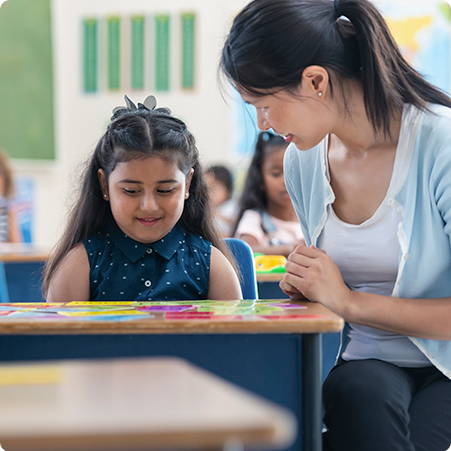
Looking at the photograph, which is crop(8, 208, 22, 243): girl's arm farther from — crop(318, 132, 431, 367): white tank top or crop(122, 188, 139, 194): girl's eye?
crop(318, 132, 431, 367): white tank top

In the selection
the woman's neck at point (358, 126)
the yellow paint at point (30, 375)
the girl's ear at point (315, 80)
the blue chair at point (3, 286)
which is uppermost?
the girl's ear at point (315, 80)

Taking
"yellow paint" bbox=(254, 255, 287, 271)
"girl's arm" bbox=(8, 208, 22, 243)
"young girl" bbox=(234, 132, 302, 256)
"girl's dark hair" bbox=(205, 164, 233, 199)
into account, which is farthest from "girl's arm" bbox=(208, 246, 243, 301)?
"girl's dark hair" bbox=(205, 164, 233, 199)

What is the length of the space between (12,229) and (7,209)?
0.43ft

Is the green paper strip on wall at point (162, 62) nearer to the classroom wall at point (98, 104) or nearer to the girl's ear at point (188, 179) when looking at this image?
the classroom wall at point (98, 104)

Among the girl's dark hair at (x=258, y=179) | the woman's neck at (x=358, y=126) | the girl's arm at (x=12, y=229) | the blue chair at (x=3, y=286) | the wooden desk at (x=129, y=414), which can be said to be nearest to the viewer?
the wooden desk at (x=129, y=414)

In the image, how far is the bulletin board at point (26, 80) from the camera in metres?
5.70

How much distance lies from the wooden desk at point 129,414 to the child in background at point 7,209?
4.43 m

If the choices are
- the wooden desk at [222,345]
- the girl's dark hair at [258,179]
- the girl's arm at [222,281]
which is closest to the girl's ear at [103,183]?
the girl's arm at [222,281]

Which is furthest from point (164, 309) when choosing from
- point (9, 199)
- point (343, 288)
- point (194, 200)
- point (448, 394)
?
point (9, 199)

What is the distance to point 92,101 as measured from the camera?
5871 mm

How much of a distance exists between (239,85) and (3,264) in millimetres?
2307

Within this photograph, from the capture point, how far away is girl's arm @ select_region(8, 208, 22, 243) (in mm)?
5082

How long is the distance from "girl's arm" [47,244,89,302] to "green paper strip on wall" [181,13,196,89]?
4056mm

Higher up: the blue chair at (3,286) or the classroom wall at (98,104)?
the classroom wall at (98,104)
